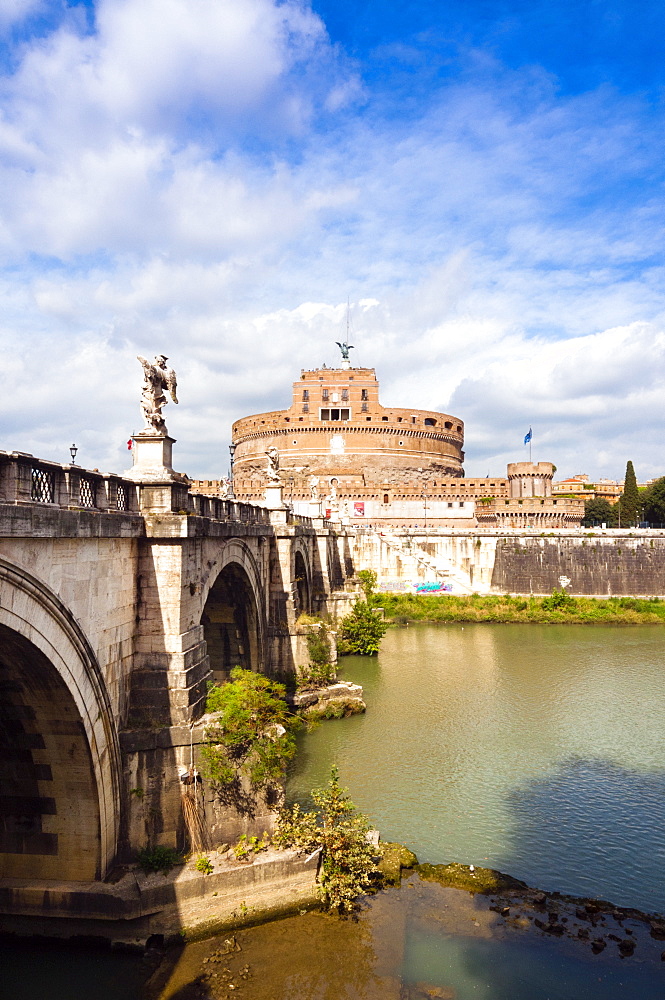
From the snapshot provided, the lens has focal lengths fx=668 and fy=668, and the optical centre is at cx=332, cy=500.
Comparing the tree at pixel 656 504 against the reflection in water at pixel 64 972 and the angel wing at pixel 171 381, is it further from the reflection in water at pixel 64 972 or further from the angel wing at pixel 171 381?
the reflection in water at pixel 64 972

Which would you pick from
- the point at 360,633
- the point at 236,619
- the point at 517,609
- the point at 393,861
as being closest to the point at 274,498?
the point at 236,619

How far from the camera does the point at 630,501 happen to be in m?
67.3

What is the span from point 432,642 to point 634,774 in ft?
63.3

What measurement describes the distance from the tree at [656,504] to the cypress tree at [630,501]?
39.9 inches

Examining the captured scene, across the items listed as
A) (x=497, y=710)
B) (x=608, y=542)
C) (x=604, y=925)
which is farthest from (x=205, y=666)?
(x=608, y=542)

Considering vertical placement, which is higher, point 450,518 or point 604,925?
point 450,518

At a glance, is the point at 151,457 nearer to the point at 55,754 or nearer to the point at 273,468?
the point at 55,754

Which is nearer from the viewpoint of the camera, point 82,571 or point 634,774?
point 82,571

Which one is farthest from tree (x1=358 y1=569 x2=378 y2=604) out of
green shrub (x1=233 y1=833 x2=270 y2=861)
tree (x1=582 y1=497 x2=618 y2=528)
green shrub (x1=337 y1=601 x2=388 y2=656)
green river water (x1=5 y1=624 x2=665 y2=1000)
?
tree (x1=582 y1=497 x2=618 y2=528)

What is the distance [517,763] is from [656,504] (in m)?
53.9

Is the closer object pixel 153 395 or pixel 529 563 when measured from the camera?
pixel 153 395

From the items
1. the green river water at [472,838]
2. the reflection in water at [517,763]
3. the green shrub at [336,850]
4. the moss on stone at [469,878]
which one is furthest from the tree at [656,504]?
the green shrub at [336,850]

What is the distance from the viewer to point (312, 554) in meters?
32.8

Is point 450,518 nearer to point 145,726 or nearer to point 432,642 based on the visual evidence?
point 432,642
